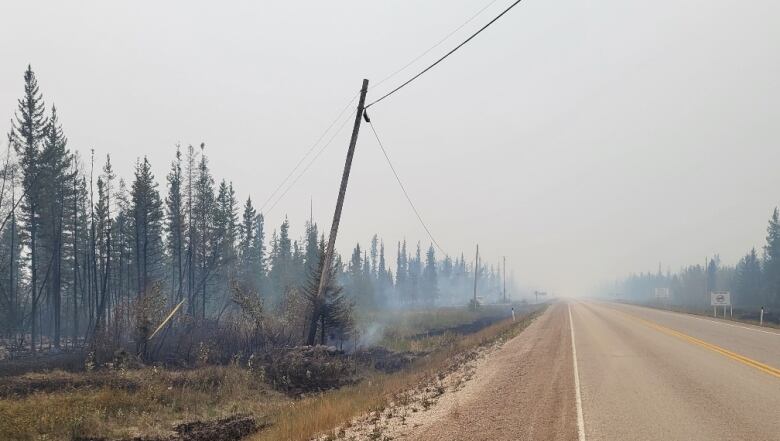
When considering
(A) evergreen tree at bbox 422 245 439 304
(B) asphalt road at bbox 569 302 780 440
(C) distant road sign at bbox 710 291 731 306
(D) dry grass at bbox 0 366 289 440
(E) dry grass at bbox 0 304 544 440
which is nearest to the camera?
(B) asphalt road at bbox 569 302 780 440

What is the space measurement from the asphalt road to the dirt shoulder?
52 centimetres

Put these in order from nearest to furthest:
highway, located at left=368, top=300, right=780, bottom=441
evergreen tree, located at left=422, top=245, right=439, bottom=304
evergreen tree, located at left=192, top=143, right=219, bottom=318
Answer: highway, located at left=368, top=300, right=780, bottom=441 < evergreen tree, located at left=192, top=143, right=219, bottom=318 < evergreen tree, located at left=422, top=245, right=439, bottom=304

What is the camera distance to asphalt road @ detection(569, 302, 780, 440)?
7.70 meters

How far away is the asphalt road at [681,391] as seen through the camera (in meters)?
7.70

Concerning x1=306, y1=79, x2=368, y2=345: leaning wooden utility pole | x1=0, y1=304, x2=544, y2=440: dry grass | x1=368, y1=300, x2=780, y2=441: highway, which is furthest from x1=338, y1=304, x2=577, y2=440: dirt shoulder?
x1=306, y1=79, x2=368, y2=345: leaning wooden utility pole

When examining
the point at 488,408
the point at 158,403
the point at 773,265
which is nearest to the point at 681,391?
the point at 488,408

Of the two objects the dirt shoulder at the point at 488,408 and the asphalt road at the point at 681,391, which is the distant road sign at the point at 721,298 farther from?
the dirt shoulder at the point at 488,408

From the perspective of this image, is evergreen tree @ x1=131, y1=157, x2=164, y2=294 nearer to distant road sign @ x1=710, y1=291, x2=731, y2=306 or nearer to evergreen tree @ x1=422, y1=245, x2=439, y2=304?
distant road sign @ x1=710, y1=291, x2=731, y2=306

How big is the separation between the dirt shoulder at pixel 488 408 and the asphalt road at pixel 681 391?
1.70ft

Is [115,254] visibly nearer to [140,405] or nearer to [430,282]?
[140,405]

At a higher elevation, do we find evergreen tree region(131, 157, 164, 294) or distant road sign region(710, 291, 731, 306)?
evergreen tree region(131, 157, 164, 294)

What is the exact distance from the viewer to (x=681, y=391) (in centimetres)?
1036

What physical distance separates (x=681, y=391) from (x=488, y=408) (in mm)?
4215

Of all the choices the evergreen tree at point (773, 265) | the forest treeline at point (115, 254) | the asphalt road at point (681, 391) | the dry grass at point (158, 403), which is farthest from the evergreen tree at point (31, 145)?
the evergreen tree at point (773, 265)
